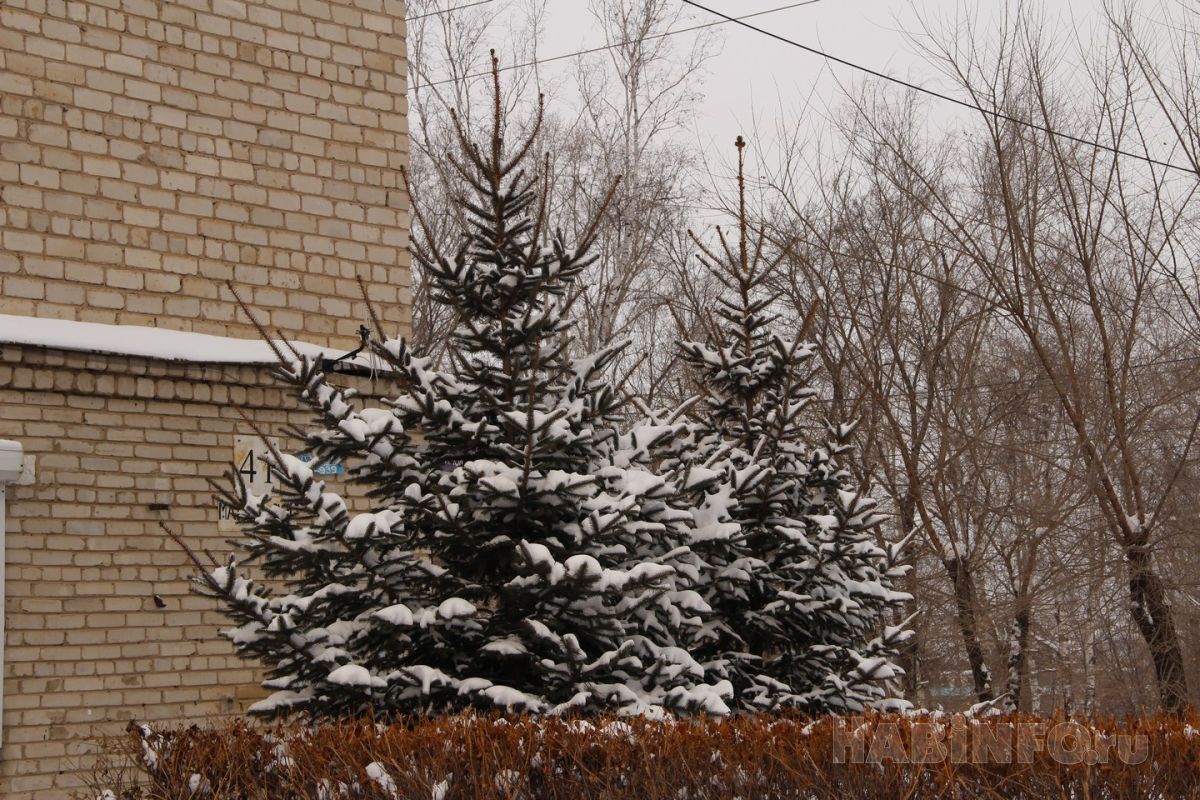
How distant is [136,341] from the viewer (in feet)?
27.5

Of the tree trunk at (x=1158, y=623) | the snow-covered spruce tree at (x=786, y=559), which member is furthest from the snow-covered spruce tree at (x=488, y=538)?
the tree trunk at (x=1158, y=623)

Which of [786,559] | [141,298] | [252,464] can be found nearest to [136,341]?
[141,298]

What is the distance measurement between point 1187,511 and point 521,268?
10.8 metres

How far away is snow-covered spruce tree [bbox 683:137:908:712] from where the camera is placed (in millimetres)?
7586

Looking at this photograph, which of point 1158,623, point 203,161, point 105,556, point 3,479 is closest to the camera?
point 3,479

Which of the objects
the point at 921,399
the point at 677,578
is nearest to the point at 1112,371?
the point at 921,399

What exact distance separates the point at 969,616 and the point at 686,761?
1423cm

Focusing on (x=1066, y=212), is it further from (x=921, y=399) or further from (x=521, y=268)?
(x=521, y=268)

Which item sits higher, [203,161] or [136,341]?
[203,161]

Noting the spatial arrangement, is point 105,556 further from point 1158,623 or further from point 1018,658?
point 1018,658

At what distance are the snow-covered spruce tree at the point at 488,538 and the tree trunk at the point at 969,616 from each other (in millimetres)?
11016

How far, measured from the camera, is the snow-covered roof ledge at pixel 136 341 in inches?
312

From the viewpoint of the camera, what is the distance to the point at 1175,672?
13422 mm

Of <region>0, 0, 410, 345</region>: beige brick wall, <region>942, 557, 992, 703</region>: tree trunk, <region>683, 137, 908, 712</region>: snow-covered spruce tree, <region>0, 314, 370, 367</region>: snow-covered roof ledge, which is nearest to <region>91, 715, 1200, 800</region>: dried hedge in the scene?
<region>683, 137, 908, 712</region>: snow-covered spruce tree
